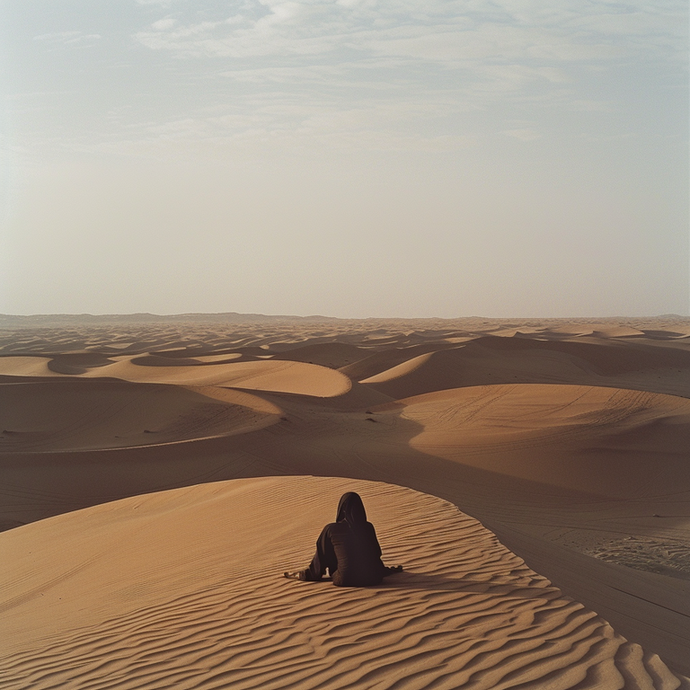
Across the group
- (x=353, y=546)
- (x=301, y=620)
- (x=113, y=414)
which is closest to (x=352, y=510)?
(x=353, y=546)

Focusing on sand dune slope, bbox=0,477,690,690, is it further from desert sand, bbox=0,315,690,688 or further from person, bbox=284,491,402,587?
Answer: person, bbox=284,491,402,587

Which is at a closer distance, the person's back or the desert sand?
A: the desert sand

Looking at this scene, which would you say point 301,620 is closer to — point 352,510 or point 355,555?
point 355,555

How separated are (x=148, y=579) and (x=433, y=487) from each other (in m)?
9.38

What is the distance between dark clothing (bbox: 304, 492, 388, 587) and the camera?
20.4ft

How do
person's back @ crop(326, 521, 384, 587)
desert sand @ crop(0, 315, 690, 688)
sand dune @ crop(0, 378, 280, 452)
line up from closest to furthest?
desert sand @ crop(0, 315, 690, 688)
person's back @ crop(326, 521, 384, 587)
sand dune @ crop(0, 378, 280, 452)

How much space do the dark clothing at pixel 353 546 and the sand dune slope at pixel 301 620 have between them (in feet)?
0.53

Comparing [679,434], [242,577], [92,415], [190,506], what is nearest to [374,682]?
[242,577]

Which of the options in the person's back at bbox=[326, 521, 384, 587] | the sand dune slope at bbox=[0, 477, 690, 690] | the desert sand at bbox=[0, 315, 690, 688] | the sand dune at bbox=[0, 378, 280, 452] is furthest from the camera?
the sand dune at bbox=[0, 378, 280, 452]

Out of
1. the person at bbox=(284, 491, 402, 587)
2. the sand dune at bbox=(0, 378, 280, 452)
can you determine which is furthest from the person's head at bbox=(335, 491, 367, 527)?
the sand dune at bbox=(0, 378, 280, 452)

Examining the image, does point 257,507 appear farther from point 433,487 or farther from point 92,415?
point 92,415

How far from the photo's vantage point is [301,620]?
18.3 feet

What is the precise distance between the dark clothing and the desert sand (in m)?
0.17

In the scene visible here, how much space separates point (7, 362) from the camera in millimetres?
48500
